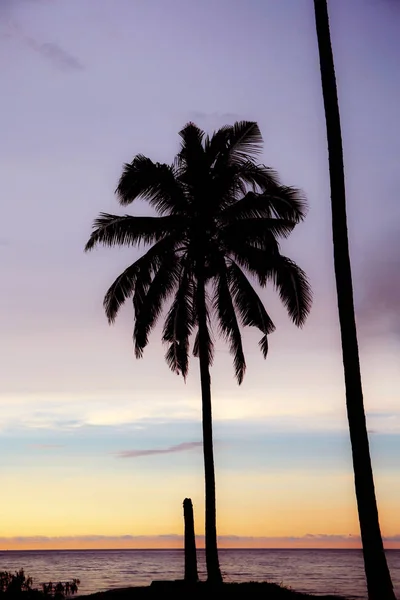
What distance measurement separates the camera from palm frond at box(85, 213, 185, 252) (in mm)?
27609

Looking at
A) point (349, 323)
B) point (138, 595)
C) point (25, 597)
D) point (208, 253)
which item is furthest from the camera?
point (208, 253)

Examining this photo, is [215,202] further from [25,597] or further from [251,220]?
[25,597]

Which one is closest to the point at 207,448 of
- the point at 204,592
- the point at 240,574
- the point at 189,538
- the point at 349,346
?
the point at 189,538

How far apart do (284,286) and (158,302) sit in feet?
14.0

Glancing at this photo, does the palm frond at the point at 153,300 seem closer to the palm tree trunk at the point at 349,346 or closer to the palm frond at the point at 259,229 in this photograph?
the palm frond at the point at 259,229

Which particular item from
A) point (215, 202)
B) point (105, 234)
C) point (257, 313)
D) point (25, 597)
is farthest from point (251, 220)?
point (25, 597)

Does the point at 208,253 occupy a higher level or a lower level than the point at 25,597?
higher

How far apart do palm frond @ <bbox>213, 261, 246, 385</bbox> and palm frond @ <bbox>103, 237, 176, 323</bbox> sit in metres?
2.09

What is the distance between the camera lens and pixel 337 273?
16.0 m

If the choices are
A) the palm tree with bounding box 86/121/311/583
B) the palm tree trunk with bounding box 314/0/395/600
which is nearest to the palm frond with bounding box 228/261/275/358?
the palm tree with bounding box 86/121/311/583

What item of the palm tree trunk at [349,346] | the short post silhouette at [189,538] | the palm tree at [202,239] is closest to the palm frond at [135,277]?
the palm tree at [202,239]

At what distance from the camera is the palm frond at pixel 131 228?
27609 mm

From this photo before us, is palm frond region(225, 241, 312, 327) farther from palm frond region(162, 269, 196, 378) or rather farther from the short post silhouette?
the short post silhouette

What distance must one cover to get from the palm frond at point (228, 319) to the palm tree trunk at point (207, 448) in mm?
626
